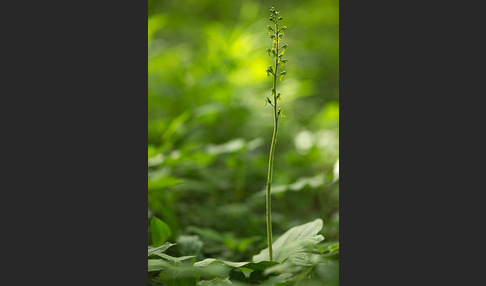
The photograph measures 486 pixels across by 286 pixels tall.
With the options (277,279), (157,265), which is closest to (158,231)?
(157,265)

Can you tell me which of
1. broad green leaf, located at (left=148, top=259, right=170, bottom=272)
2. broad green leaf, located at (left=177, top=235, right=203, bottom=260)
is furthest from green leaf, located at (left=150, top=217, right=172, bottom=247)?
A: broad green leaf, located at (left=148, top=259, right=170, bottom=272)

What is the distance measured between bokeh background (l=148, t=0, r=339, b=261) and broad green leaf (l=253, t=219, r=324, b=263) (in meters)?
0.17

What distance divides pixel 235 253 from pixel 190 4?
2.27m

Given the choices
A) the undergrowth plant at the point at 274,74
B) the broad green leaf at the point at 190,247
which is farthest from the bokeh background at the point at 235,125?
the undergrowth plant at the point at 274,74

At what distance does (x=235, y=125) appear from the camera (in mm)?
2070

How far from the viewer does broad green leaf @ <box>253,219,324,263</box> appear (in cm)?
82

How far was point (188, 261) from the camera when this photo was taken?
3.00ft

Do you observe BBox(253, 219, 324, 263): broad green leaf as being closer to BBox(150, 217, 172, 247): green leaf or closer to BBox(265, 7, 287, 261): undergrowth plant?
BBox(265, 7, 287, 261): undergrowth plant

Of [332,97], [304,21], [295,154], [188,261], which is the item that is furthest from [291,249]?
[304,21]

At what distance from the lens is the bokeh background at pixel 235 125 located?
1.38 metres

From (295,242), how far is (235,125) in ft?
4.15

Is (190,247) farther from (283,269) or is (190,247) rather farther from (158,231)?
(283,269)

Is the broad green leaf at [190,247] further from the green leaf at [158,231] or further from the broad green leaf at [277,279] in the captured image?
the broad green leaf at [277,279]

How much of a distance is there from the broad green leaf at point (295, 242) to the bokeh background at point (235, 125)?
17 cm
